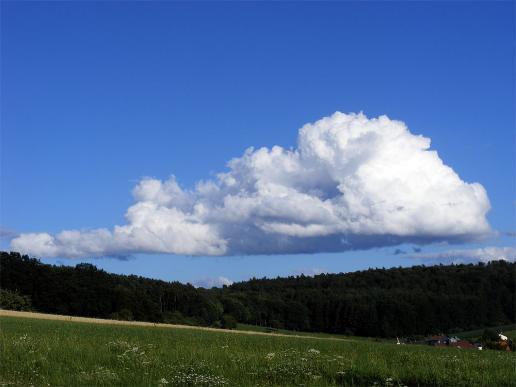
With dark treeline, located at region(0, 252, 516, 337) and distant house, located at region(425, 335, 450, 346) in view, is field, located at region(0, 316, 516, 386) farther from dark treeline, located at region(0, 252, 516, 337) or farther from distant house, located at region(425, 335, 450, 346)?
dark treeline, located at region(0, 252, 516, 337)

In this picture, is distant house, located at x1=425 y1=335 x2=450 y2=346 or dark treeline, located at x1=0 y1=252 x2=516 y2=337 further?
dark treeline, located at x1=0 y1=252 x2=516 y2=337

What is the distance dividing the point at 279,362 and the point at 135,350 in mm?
5327

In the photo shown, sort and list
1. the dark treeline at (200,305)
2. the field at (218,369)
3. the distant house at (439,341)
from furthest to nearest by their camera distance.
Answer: the dark treeline at (200,305)
the distant house at (439,341)
the field at (218,369)

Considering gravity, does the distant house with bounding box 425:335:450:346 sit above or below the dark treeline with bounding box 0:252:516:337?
below

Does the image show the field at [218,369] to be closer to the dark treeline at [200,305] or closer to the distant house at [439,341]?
the distant house at [439,341]

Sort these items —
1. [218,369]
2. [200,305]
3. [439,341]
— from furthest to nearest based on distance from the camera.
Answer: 1. [200,305]
2. [439,341]
3. [218,369]

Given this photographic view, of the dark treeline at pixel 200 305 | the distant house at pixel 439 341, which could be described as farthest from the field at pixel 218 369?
the dark treeline at pixel 200 305

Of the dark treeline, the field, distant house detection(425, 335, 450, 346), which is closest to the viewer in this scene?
the field

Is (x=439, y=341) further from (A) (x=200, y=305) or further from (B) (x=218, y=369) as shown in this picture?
(B) (x=218, y=369)

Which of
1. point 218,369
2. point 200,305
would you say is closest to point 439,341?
point 200,305

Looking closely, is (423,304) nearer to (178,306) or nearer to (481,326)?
(481,326)

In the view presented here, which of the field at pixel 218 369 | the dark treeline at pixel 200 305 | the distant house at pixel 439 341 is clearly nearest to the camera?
the field at pixel 218 369

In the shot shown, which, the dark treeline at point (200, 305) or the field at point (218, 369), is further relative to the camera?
the dark treeline at point (200, 305)

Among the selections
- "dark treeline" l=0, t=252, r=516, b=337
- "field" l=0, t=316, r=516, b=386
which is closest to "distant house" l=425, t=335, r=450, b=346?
"dark treeline" l=0, t=252, r=516, b=337
